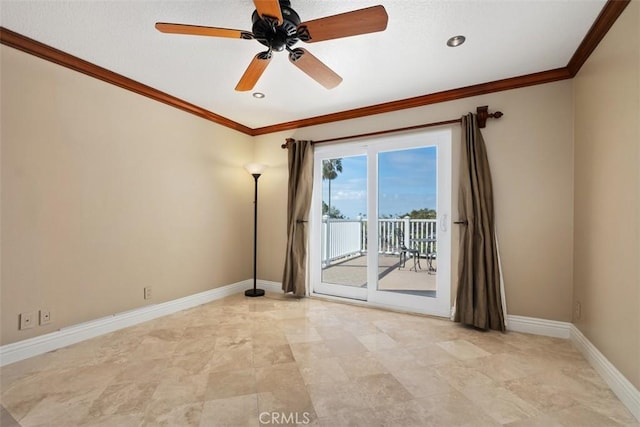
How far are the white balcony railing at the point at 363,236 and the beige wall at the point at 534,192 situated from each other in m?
0.39

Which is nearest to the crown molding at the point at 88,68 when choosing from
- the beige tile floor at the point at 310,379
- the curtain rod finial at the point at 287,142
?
the curtain rod finial at the point at 287,142

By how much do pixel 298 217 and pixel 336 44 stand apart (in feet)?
7.21

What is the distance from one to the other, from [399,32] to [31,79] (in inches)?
111

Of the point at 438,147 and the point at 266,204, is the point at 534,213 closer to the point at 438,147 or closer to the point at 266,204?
the point at 438,147

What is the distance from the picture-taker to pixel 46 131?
2.27m

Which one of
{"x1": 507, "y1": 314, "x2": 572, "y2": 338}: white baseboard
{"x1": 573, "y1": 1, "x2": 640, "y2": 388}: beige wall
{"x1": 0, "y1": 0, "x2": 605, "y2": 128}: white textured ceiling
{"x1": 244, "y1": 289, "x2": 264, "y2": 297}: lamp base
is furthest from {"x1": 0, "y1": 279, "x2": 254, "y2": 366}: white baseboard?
{"x1": 573, "y1": 1, "x2": 640, "y2": 388}: beige wall

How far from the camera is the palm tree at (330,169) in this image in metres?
3.88

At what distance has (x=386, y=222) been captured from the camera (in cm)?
349

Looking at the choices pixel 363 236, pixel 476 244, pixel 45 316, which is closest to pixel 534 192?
pixel 476 244

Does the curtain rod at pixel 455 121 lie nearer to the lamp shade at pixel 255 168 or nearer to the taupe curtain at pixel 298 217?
the taupe curtain at pixel 298 217

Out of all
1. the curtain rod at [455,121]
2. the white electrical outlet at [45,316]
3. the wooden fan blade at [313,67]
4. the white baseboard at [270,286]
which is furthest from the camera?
the white baseboard at [270,286]

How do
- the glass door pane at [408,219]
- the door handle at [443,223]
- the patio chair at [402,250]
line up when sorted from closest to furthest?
the door handle at [443,223] → the glass door pane at [408,219] → the patio chair at [402,250]

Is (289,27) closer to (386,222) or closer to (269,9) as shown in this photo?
(269,9)

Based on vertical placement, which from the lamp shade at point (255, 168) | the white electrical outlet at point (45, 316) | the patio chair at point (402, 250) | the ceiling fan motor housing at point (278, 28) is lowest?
the white electrical outlet at point (45, 316)
